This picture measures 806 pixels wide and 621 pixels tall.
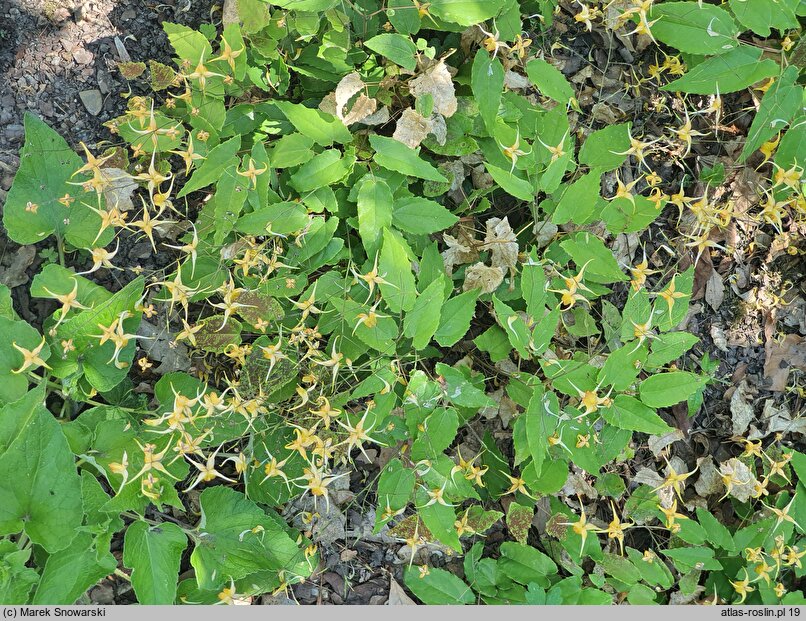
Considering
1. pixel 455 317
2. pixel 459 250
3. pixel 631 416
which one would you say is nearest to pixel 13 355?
pixel 455 317

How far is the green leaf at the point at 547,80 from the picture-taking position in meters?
2.14

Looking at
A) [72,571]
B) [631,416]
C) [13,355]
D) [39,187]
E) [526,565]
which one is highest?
[39,187]

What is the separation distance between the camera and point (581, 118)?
2.51 meters

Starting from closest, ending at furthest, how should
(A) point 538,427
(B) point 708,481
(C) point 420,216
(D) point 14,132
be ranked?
1. (A) point 538,427
2. (C) point 420,216
3. (D) point 14,132
4. (B) point 708,481

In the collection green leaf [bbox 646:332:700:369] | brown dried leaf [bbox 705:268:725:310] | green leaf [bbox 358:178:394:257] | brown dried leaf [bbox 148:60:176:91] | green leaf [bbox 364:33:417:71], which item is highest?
brown dried leaf [bbox 148:60:176:91]

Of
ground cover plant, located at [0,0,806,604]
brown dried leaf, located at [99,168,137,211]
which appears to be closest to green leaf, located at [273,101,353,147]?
ground cover plant, located at [0,0,806,604]

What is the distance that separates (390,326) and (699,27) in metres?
→ 1.48

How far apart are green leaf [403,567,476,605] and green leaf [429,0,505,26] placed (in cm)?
192

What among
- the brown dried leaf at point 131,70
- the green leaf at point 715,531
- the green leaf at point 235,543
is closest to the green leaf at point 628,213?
the green leaf at point 715,531

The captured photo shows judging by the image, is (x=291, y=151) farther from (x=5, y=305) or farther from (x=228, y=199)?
(x=5, y=305)

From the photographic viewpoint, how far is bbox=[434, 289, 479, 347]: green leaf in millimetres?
2025

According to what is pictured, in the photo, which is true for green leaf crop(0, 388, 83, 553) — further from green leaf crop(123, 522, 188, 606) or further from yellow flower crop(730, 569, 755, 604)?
yellow flower crop(730, 569, 755, 604)

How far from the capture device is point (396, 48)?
6.45 ft

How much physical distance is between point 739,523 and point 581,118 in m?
1.74
